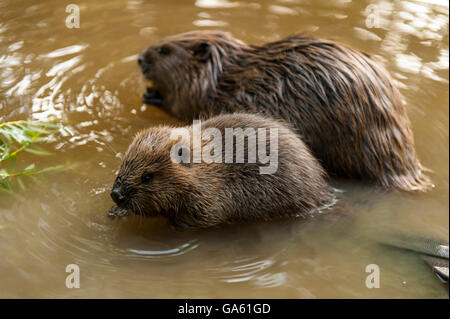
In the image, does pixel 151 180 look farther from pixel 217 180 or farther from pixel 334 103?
pixel 334 103

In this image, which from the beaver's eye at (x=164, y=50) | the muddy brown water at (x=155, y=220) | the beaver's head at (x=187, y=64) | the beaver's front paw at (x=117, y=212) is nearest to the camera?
the muddy brown water at (x=155, y=220)

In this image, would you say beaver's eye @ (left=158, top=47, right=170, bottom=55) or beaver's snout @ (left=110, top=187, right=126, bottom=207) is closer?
beaver's snout @ (left=110, top=187, right=126, bottom=207)

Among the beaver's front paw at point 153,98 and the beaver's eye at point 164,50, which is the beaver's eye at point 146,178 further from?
the beaver's eye at point 164,50

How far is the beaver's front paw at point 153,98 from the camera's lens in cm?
506

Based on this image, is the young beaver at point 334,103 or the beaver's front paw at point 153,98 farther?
the beaver's front paw at point 153,98

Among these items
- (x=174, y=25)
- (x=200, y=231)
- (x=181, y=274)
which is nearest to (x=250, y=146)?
(x=200, y=231)

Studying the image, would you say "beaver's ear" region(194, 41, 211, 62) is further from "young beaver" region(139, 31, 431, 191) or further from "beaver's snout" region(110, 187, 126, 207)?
"beaver's snout" region(110, 187, 126, 207)

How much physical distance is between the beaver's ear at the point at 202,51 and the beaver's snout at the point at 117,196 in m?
1.76

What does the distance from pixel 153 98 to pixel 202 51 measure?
679 mm

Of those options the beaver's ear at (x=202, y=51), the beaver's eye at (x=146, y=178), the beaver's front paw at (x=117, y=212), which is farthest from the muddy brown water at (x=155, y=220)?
the beaver's ear at (x=202, y=51)

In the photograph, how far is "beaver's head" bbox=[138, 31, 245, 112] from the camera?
4.70 metres

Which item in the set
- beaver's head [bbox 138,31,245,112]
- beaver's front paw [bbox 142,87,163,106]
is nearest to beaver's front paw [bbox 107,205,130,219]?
beaver's head [bbox 138,31,245,112]

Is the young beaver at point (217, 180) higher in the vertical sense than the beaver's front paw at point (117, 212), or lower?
higher

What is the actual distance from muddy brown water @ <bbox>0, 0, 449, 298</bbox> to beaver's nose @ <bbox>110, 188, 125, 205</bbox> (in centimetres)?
19
